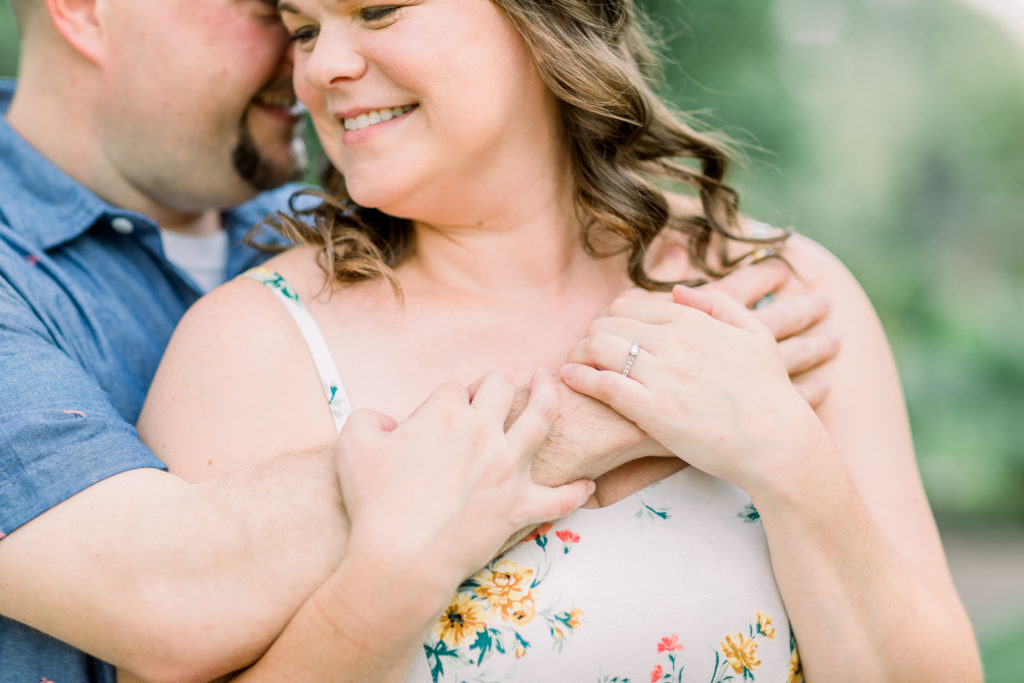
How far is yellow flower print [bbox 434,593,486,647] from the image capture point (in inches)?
57.1

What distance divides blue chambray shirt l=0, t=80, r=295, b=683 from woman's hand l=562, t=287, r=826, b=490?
0.77 metres

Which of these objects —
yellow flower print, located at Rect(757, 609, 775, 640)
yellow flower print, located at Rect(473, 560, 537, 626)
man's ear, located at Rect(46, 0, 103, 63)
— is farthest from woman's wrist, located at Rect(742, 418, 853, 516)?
man's ear, located at Rect(46, 0, 103, 63)

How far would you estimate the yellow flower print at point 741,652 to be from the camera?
60.4 inches

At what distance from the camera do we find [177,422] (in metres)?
1.58

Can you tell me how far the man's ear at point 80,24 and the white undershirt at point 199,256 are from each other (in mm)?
475

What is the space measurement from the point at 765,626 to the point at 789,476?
0.27m

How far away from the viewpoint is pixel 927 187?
5086 millimetres

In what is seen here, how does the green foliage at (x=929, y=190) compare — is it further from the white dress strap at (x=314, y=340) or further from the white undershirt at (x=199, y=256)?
the white dress strap at (x=314, y=340)

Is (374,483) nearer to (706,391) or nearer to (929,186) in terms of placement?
(706,391)

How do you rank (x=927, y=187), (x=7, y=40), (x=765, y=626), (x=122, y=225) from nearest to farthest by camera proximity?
1. (x=765, y=626)
2. (x=122, y=225)
3. (x=7, y=40)
4. (x=927, y=187)

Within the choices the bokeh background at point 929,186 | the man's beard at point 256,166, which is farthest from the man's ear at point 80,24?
the bokeh background at point 929,186

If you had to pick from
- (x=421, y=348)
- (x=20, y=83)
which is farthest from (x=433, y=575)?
(x=20, y=83)

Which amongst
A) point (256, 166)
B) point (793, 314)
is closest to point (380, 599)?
point (793, 314)

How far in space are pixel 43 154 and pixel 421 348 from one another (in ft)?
3.87
